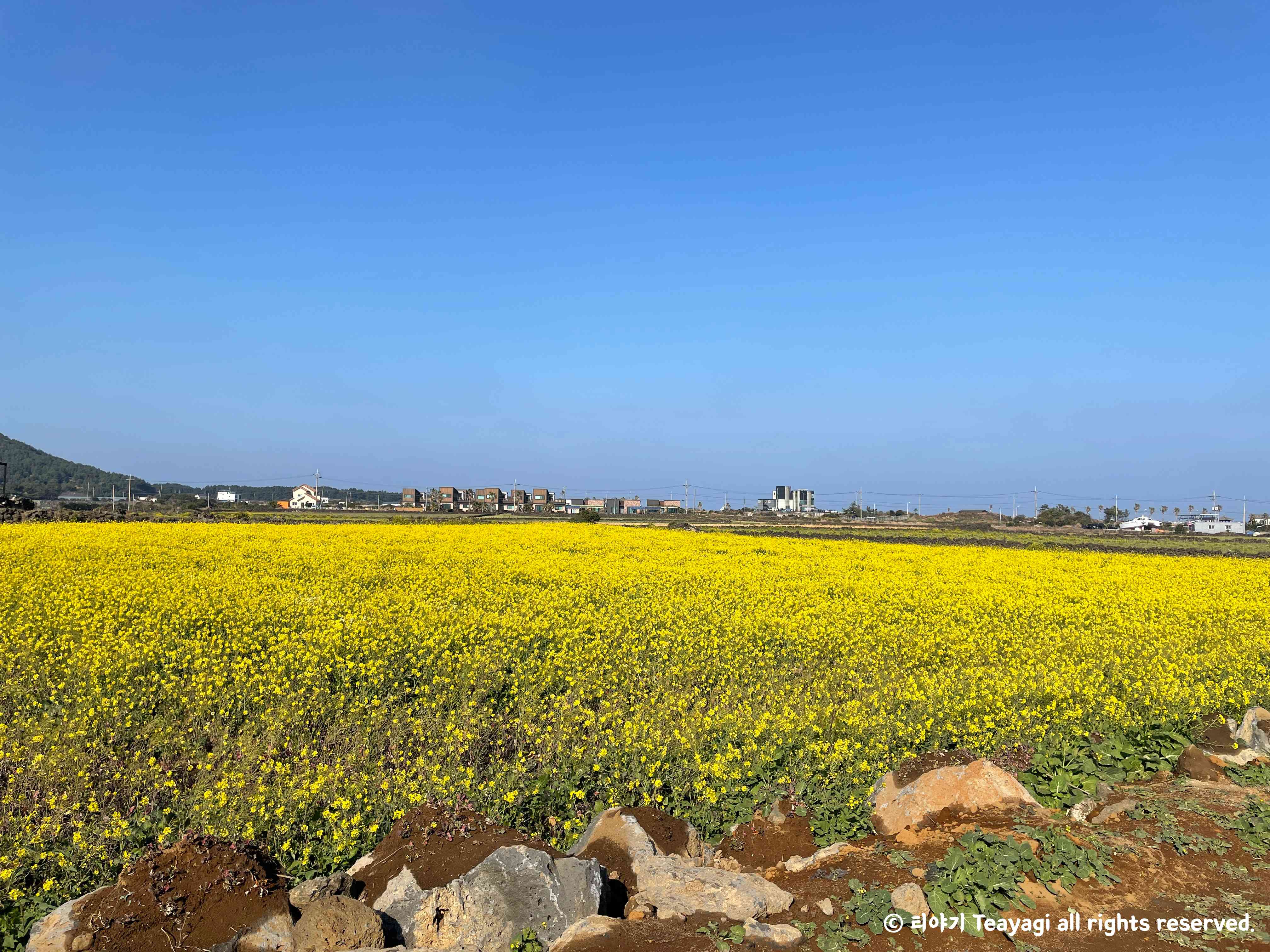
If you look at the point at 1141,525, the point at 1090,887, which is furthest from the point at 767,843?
the point at 1141,525

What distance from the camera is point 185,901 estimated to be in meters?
4.16

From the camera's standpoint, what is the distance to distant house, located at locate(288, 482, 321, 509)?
12369cm

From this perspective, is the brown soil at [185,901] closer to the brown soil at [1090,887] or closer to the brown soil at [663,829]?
the brown soil at [1090,887]

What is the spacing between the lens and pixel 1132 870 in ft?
16.3

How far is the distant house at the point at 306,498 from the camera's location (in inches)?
4870

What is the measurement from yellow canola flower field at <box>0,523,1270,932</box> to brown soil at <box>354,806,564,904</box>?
0.60 meters

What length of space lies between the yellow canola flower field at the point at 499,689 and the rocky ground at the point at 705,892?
0.76 metres

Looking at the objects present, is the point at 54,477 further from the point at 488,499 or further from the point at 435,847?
the point at 435,847

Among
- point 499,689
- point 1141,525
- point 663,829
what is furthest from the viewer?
point 1141,525

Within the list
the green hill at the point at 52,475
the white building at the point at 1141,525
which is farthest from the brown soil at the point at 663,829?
the green hill at the point at 52,475

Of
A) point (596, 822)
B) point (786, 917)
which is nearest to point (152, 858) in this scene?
point (596, 822)

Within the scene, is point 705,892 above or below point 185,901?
below

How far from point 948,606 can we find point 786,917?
39.1ft

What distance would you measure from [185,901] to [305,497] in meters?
137
